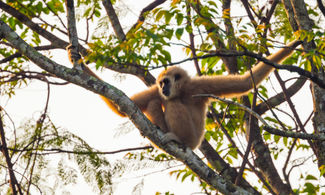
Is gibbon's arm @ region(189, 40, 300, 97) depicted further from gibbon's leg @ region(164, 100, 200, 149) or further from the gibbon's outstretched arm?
the gibbon's outstretched arm

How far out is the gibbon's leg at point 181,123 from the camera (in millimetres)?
6023

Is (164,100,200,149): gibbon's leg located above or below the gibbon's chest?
below

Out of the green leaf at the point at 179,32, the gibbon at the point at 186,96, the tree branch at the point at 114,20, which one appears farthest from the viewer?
the tree branch at the point at 114,20

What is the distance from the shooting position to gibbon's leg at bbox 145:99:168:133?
6195 mm

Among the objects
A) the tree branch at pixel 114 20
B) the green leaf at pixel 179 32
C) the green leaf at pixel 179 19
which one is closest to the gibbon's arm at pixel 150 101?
the tree branch at pixel 114 20

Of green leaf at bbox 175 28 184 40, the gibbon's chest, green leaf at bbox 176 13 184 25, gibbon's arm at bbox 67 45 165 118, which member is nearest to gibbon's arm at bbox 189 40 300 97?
the gibbon's chest

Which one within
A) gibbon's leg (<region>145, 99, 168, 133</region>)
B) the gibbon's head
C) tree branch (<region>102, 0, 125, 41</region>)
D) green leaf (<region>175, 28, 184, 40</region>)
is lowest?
green leaf (<region>175, 28, 184, 40</region>)

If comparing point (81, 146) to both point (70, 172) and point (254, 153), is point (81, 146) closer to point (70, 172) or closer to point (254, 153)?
point (70, 172)

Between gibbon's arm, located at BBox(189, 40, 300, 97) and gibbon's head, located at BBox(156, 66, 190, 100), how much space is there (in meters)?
0.27

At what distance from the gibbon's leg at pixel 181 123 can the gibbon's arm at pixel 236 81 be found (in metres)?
0.51

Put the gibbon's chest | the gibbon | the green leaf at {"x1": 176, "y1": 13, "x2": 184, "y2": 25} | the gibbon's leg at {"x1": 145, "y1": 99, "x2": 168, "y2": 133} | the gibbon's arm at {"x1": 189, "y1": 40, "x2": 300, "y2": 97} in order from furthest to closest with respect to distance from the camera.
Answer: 1. the gibbon's chest
2. the gibbon's leg at {"x1": 145, "y1": 99, "x2": 168, "y2": 133}
3. the gibbon
4. the gibbon's arm at {"x1": 189, "y1": 40, "x2": 300, "y2": 97}
5. the green leaf at {"x1": 176, "y1": 13, "x2": 184, "y2": 25}

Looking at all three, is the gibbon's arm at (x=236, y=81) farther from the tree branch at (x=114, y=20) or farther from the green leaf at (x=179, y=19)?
the green leaf at (x=179, y=19)

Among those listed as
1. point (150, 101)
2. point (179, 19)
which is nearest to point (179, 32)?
point (179, 19)

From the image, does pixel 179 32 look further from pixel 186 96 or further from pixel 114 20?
pixel 114 20
